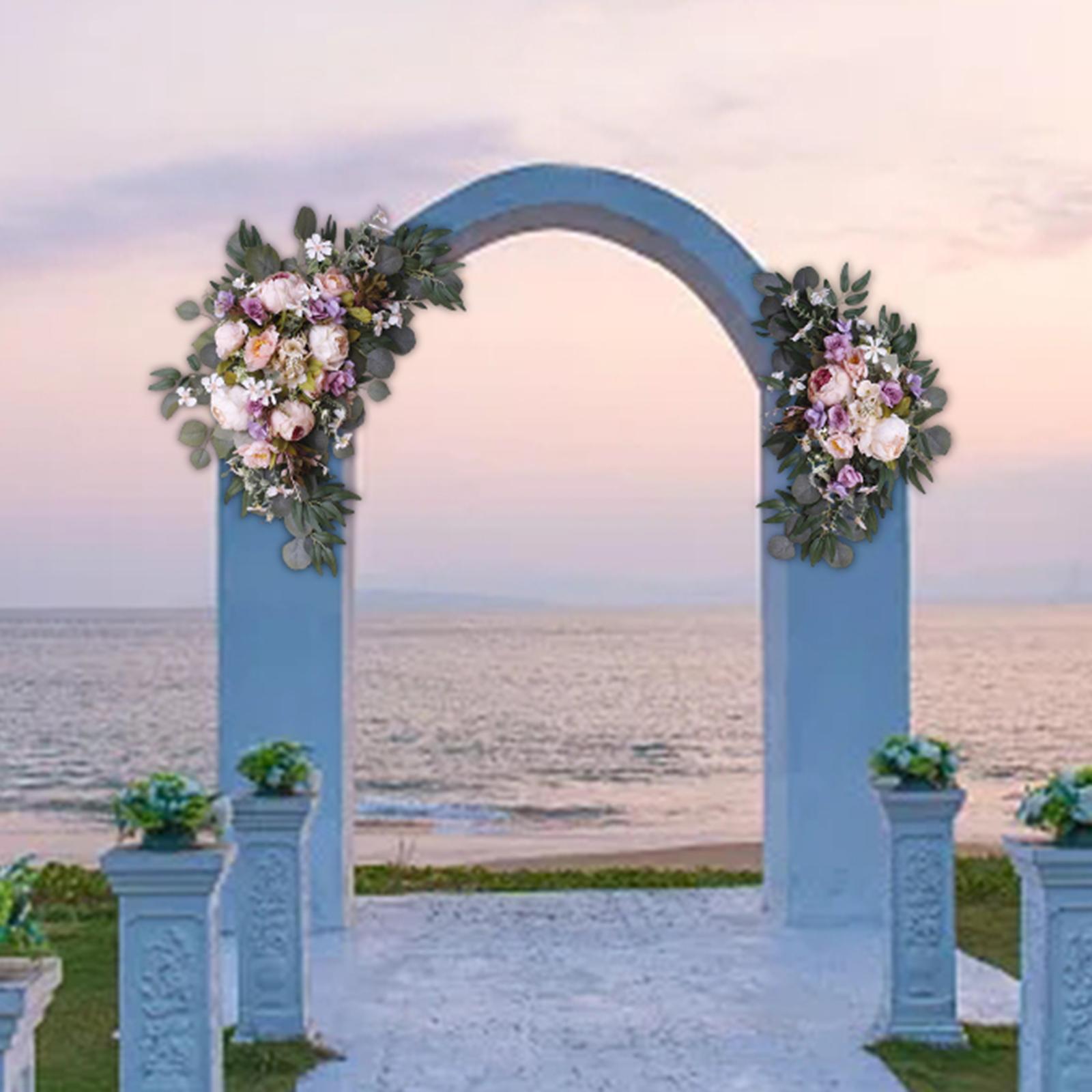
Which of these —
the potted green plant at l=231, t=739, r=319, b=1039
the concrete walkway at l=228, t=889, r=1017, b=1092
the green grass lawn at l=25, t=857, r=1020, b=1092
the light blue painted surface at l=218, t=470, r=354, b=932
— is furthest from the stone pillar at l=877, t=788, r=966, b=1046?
the light blue painted surface at l=218, t=470, r=354, b=932

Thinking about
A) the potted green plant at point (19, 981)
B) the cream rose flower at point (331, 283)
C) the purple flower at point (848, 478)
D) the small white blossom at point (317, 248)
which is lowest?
the potted green plant at point (19, 981)

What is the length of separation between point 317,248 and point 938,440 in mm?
1436

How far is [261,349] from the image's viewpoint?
409cm

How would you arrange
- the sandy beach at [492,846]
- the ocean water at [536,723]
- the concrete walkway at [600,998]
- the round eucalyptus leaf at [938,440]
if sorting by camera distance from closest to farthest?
the round eucalyptus leaf at [938,440], the concrete walkway at [600,998], the sandy beach at [492,846], the ocean water at [536,723]

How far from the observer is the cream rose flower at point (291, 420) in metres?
4.09

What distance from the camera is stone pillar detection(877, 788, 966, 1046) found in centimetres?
765

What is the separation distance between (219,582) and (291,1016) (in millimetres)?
3071

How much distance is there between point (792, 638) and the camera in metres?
10.4

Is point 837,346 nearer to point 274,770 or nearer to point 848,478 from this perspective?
point 848,478

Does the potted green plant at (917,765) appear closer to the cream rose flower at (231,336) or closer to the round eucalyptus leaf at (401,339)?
the round eucalyptus leaf at (401,339)

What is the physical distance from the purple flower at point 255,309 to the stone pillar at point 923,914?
171 inches

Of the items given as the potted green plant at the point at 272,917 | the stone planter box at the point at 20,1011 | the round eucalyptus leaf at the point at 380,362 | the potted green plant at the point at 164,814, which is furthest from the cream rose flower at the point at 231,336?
the potted green plant at the point at 272,917

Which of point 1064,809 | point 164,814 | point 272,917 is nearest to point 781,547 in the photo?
point 1064,809

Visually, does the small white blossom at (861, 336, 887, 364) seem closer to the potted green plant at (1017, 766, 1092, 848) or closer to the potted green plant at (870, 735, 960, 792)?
the potted green plant at (1017, 766, 1092, 848)
